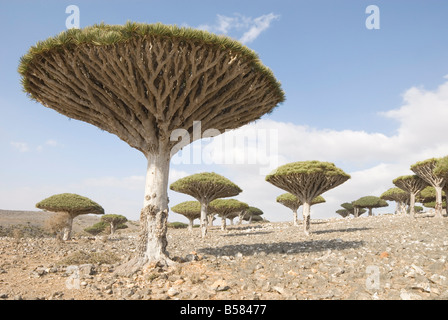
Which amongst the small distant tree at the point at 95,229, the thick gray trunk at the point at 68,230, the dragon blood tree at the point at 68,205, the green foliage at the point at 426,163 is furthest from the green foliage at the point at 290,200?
the small distant tree at the point at 95,229

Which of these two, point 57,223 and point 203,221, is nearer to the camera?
point 203,221

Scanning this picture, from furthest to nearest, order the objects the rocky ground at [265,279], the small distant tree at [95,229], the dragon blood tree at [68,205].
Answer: the small distant tree at [95,229], the dragon blood tree at [68,205], the rocky ground at [265,279]

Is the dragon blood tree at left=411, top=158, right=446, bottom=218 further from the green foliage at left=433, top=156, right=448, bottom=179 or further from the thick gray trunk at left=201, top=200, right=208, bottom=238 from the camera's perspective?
the thick gray trunk at left=201, top=200, right=208, bottom=238

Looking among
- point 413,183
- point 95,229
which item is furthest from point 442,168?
point 95,229

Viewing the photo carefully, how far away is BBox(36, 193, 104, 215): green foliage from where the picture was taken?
98.3 feet

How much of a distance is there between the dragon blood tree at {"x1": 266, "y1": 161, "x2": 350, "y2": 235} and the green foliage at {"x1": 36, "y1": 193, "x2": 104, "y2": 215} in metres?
20.4

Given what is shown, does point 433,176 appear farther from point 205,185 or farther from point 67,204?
point 67,204

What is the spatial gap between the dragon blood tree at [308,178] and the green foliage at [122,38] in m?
14.3

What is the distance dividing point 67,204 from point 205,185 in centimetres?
1461

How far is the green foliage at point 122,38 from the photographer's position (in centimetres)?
861

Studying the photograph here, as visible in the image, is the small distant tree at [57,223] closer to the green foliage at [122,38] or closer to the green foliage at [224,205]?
the green foliage at [224,205]

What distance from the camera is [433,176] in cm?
3066

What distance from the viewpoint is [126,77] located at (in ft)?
30.7
